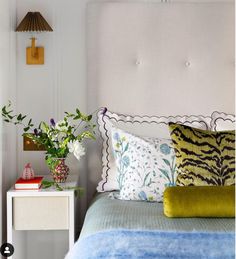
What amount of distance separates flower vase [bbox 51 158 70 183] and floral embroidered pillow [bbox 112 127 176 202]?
0.30 meters

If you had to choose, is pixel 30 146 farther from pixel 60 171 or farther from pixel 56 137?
pixel 60 171

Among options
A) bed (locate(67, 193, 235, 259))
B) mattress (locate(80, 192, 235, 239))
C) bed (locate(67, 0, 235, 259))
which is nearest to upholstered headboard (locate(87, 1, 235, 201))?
bed (locate(67, 0, 235, 259))

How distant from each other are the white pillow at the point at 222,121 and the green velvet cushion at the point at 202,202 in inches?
28.6

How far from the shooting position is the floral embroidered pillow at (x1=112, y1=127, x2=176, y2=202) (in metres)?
2.46

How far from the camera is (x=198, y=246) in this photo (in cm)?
166

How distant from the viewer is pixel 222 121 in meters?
2.83

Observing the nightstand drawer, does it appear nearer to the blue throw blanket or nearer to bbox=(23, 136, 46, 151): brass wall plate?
bbox=(23, 136, 46, 151): brass wall plate

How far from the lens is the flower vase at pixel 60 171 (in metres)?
2.71

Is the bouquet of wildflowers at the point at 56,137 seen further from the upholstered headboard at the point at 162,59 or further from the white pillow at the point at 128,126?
the upholstered headboard at the point at 162,59

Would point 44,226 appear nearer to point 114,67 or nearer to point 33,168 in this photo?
point 33,168

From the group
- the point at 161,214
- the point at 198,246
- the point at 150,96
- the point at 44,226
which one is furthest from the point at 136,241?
the point at 150,96

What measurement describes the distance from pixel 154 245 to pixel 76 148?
109cm

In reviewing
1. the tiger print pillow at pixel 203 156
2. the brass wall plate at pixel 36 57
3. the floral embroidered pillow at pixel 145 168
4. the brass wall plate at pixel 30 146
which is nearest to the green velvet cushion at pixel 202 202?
the tiger print pillow at pixel 203 156

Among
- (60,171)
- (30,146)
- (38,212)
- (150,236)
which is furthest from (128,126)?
(150,236)
